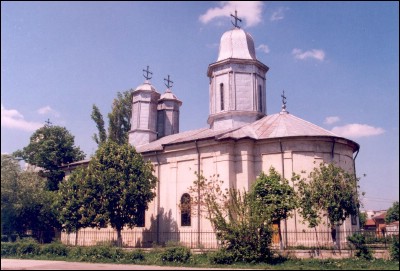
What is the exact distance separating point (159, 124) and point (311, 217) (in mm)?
21840

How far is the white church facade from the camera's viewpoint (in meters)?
23.1

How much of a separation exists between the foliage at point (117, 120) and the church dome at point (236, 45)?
15556 millimetres

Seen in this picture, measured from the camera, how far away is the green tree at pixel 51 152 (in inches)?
1425

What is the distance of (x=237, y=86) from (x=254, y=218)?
13.6 metres

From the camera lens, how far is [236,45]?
97.8 feet

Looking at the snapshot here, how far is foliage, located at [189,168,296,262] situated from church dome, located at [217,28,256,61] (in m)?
12.5

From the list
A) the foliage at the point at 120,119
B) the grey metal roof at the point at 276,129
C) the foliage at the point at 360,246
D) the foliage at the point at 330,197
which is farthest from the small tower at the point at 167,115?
the foliage at the point at 360,246

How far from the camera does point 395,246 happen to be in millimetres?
16453

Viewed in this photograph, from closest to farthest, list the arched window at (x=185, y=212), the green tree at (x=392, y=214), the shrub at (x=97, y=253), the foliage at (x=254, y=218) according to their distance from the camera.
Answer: the foliage at (x=254, y=218), the shrub at (x=97, y=253), the arched window at (x=185, y=212), the green tree at (x=392, y=214)

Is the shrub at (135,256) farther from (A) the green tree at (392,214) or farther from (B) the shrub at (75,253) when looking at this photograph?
(A) the green tree at (392,214)

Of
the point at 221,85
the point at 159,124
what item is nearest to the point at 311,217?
the point at 221,85

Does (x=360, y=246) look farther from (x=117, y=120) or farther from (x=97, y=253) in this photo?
(x=117, y=120)

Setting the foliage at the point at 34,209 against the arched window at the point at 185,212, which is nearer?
the arched window at the point at 185,212

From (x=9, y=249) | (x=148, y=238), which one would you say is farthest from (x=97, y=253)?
(x=148, y=238)
